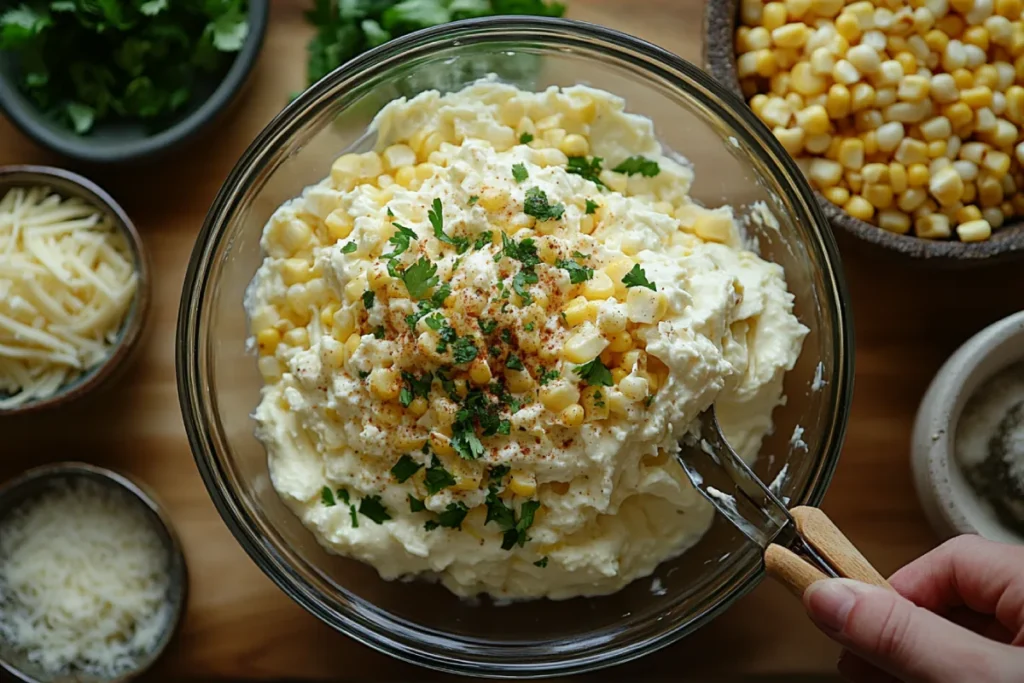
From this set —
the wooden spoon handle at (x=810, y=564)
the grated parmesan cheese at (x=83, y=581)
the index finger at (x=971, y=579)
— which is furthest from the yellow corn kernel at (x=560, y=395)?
the grated parmesan cheese at (x=83, y=581)

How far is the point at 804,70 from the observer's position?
2.36 meters

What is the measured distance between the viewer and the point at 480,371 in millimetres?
1767

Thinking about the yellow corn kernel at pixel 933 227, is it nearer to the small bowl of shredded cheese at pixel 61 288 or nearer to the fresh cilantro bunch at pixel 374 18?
the fresh cilantro bunch at pixel 374 18

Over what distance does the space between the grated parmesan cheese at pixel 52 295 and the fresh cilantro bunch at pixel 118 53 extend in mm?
270

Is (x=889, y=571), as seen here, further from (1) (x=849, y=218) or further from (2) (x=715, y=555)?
(1) (x=849, y=218)

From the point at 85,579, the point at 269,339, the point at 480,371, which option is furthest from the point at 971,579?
the point at 85,579

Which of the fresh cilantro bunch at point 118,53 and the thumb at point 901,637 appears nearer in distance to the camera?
the thumb at point 901,637

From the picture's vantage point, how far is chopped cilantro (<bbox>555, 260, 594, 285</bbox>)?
182 centimetres

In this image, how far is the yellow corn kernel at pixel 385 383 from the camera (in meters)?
1.80

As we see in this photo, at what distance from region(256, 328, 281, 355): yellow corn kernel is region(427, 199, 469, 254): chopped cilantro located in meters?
0.44

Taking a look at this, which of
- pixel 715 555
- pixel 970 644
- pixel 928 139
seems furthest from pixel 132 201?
→ pixel 970 644

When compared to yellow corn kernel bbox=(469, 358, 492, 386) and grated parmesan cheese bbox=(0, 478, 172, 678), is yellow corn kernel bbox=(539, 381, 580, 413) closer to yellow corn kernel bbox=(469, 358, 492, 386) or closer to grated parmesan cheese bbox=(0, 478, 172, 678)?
yellow corn kernel bbox=(469, 358, 492, 386)

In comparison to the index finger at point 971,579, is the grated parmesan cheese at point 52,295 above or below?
below

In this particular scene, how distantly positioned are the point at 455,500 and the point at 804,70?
4.34 feet
